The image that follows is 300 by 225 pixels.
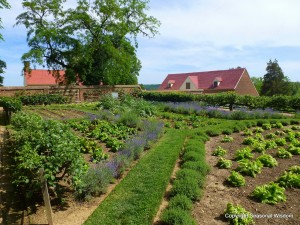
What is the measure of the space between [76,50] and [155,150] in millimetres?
20036

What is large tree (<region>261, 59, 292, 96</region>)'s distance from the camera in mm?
37906

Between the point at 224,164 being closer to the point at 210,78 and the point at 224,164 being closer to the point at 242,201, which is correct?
the point at 242,201

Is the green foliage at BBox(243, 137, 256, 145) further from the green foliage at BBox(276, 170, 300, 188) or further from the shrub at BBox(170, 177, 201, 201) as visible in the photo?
the shrub at BBox(170, 177, 201, 201)

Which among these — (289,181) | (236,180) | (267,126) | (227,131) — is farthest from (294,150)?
(267,126)

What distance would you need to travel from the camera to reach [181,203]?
13.9 feet

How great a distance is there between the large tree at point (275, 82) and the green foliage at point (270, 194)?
36458 mm

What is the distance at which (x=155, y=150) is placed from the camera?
24.3 feet

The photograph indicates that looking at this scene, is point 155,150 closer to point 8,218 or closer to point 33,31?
point 8,218

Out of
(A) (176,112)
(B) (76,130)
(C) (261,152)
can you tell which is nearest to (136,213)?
(C) (261,152)

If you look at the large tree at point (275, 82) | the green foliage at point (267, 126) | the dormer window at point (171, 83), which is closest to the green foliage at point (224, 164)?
the green foliage at point (267, 126)

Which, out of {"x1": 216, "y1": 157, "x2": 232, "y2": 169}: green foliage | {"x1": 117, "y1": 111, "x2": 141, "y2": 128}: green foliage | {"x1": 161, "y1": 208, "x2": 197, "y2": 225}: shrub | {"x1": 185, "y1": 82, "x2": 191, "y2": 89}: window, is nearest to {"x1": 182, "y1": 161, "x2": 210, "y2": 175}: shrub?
{"x1": 216, "y1": 157, "x2": 232, "y2": 169}: green foliage

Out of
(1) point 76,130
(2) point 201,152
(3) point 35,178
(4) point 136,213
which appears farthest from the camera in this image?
(1) point 76,130

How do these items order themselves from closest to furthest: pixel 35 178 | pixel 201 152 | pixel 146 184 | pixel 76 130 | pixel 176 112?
pixel 35 178 < pixel 146 184 < pixel 201 152 < pixel 76 130 < pixel 176 112

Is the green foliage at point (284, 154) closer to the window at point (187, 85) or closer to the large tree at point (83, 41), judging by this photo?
the large tree at point (83, 41)
